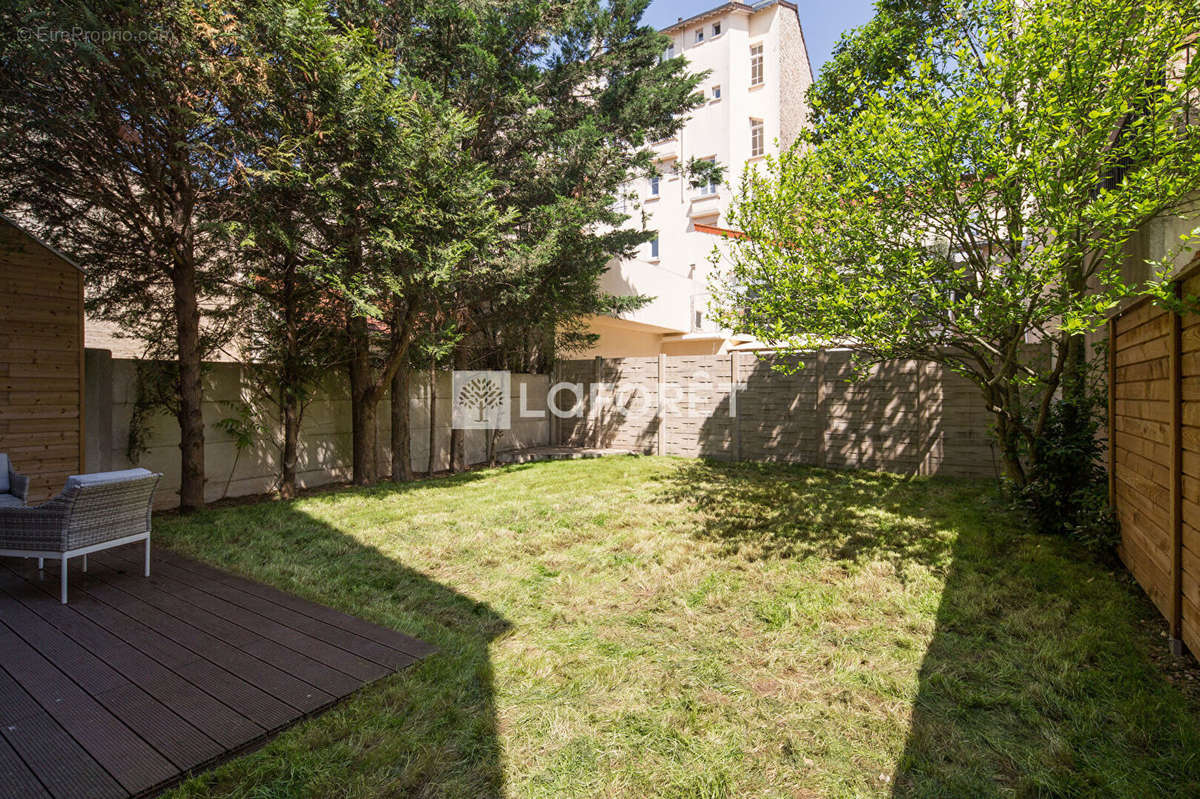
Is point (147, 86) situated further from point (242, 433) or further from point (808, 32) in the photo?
point (808, 32)

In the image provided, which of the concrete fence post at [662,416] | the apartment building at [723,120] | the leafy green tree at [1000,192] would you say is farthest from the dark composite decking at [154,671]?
the apartment building at [723,120]

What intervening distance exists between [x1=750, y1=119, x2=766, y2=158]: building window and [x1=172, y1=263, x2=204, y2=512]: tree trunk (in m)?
21.0

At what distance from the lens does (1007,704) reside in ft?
8.59

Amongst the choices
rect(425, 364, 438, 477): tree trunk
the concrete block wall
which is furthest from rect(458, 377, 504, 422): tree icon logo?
rect(425, 364, 438, 477): tree trunk

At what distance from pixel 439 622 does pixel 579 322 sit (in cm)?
814

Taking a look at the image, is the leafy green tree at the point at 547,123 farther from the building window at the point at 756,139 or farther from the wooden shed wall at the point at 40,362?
the building window at the point at 756,139

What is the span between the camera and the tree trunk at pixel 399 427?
900cm

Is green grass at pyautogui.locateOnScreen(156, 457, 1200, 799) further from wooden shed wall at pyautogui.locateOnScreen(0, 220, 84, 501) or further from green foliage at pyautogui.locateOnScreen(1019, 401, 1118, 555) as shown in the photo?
wooden shed wall at pyautogui.locateOnScreen(0, 220, 84, 501)

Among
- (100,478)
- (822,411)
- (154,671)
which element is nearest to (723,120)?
(822,411)


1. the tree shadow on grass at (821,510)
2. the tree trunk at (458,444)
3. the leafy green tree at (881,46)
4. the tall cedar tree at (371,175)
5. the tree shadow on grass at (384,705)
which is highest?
the leafy green tree at (881,46)

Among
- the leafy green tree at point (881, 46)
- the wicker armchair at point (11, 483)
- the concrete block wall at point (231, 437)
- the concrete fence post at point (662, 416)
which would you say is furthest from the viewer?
the concrete fence post at point (662, 416)

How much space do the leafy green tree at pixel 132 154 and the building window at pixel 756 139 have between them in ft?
66.9

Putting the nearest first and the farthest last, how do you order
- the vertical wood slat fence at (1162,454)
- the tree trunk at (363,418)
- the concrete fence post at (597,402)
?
the vertical wood slat fence at (1162,454)
the tree trunk at (363,418)
the concrete fence post at (597,402)

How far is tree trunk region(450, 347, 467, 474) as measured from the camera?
406 inches
